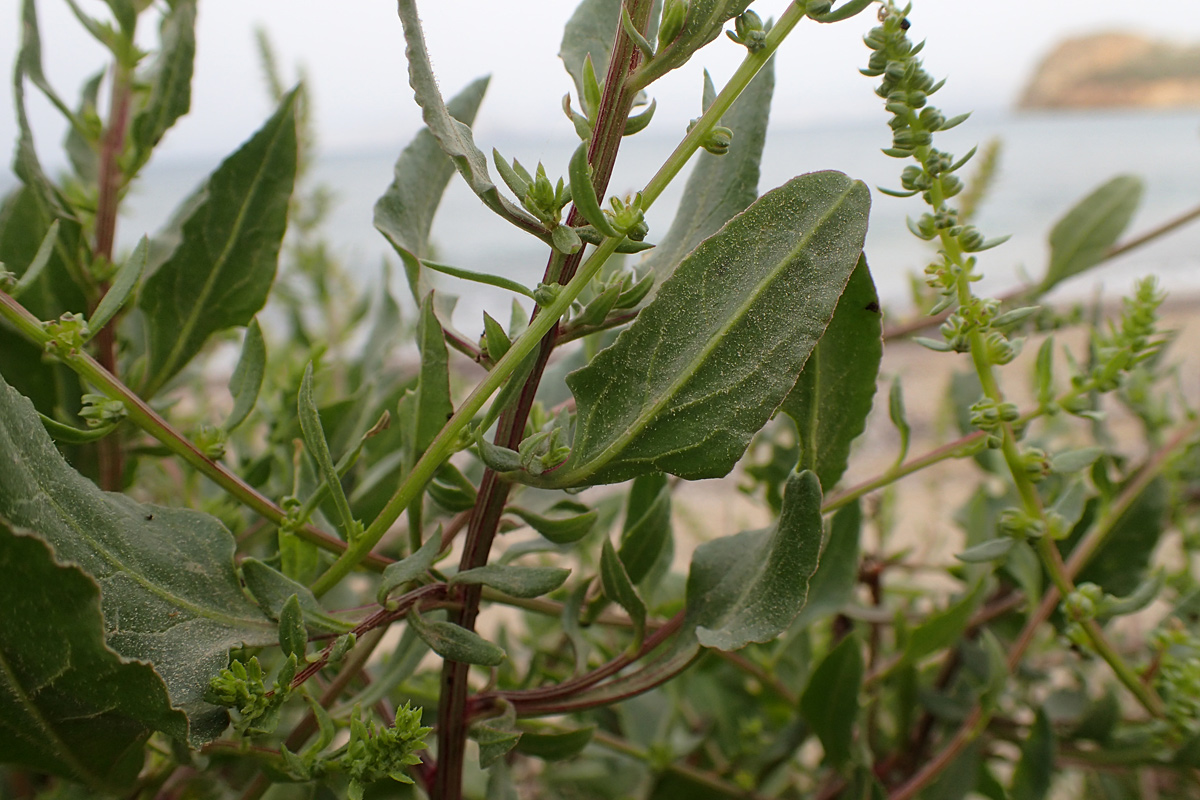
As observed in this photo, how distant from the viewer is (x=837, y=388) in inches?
11.0

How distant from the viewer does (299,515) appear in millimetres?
259

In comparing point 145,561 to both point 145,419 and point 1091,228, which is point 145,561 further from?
point 1091,228

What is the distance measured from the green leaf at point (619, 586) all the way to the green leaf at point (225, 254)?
173mm

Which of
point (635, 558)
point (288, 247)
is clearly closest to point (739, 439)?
point (635, 558)

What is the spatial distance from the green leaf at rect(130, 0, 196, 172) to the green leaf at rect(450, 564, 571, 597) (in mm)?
248

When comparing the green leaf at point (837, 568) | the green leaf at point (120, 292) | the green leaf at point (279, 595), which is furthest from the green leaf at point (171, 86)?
the green leaf at point (837, 568)

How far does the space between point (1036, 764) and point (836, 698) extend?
12 centimetres

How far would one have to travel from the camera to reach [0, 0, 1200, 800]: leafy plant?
218 mm

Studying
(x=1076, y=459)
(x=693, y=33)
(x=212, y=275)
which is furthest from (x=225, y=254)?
(x=1076, y=459)

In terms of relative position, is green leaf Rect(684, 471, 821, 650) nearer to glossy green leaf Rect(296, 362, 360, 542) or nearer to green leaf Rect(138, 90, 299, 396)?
glossy green leaf Rect(296, 362, 360, 542)

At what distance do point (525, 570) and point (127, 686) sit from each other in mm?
101

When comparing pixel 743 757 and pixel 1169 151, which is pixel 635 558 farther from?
pixel 1169 151

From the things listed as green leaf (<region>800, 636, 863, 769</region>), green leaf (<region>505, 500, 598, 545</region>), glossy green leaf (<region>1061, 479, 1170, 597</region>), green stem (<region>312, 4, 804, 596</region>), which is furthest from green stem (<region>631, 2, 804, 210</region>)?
glossy green leaf (<region>1061, 479, 1170, 597</region>)

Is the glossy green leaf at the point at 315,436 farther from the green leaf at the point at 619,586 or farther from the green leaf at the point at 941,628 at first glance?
the green leaf at the point at 941,628
